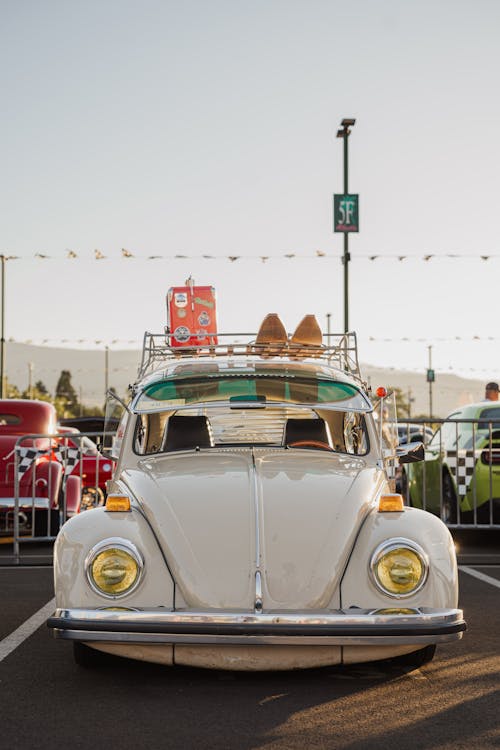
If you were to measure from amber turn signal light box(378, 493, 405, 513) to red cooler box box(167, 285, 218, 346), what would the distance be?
442 cm

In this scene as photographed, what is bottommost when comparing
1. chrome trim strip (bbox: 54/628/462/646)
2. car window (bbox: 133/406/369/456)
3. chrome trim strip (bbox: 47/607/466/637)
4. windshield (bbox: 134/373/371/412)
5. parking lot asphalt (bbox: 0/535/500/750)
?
parking lot asphalt (bbox: 0/535/500/750)

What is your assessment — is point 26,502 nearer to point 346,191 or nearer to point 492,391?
point 492,391

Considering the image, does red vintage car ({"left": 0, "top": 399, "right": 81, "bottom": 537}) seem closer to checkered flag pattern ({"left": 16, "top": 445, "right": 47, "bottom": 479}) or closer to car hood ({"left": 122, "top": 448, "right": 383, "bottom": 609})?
checkered flag pattern ({"left": 16, "top": 445, "right": 47, "bottom": 479})

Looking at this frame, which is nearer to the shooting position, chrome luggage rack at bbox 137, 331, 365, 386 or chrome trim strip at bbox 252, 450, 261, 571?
chrome trim strip at bbox 252, 450, 261, 571

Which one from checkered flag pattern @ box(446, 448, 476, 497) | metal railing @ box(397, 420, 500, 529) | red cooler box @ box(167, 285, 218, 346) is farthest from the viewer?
checkered flag pattern @ box(446, 448, 476, 497)

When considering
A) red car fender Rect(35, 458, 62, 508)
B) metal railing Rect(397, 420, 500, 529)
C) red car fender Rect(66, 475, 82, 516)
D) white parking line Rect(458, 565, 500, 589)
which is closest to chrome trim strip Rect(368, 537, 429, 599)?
white parking line Rect(458, 565, 500, 589)

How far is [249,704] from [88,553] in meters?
1.10

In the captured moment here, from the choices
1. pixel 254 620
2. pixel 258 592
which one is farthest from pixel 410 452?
pixel 254 620

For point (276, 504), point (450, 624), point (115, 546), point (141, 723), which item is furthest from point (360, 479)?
point (141, 723)

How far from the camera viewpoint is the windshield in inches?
286

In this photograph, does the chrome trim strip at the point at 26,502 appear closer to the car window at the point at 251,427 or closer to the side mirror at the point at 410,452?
the car window at the point at 251,427

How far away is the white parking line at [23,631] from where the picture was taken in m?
6.47

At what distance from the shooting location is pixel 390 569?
17.6 ft

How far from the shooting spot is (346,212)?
23547 mm
